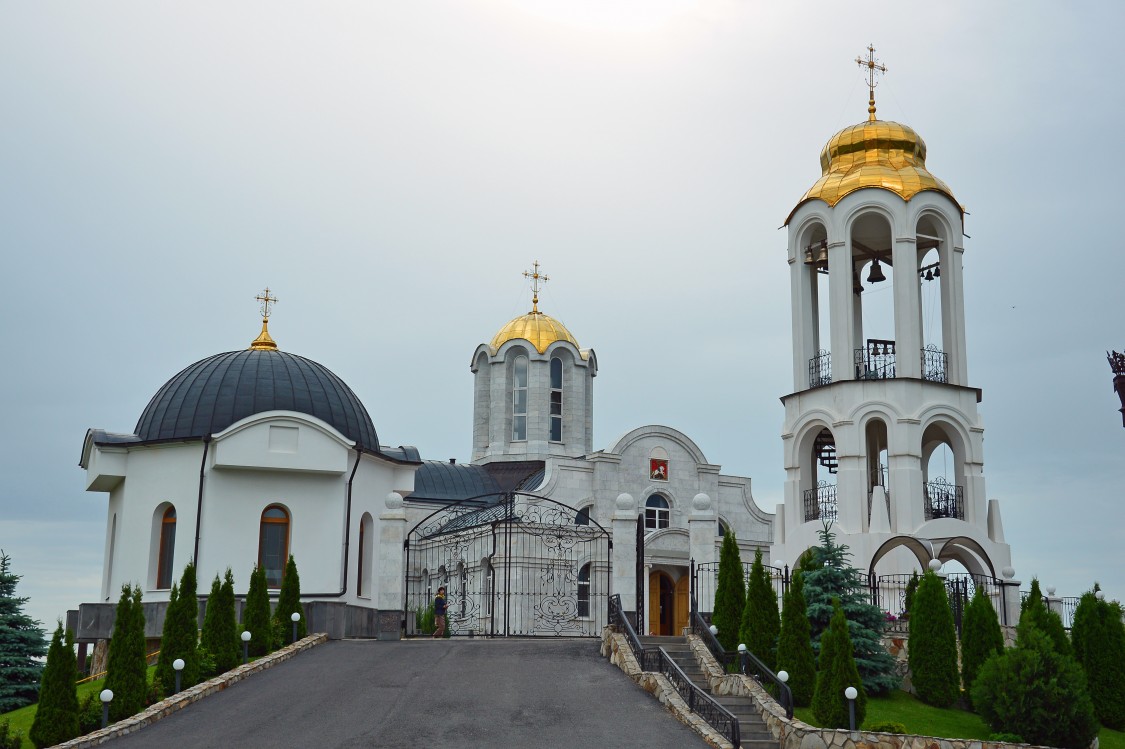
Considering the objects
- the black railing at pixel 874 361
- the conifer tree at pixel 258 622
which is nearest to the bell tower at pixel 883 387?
the black railing at pixel 874 361

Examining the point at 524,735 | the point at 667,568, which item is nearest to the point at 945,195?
the point at 667,568

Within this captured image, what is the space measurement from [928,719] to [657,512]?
60.6 ft

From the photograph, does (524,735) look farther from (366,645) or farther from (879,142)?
(879,142)

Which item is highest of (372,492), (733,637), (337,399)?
(337,399)

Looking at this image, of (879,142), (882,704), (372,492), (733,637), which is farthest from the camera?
(879,142)

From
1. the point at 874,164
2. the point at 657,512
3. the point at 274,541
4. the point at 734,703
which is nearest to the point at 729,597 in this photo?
the point at 734,703

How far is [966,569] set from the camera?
2405cm

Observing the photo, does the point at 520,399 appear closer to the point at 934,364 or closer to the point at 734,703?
the point at 934,364

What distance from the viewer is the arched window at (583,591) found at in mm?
30312

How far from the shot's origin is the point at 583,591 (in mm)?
30656

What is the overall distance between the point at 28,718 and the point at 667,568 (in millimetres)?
17584

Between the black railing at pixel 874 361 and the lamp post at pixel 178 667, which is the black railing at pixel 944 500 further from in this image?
the lamp post at pixel 178 667

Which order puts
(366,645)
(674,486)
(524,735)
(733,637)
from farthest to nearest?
(674,486)
(366,645)
(733,637)
(524,735)

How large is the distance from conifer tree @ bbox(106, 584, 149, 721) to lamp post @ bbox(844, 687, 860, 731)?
315 inches
